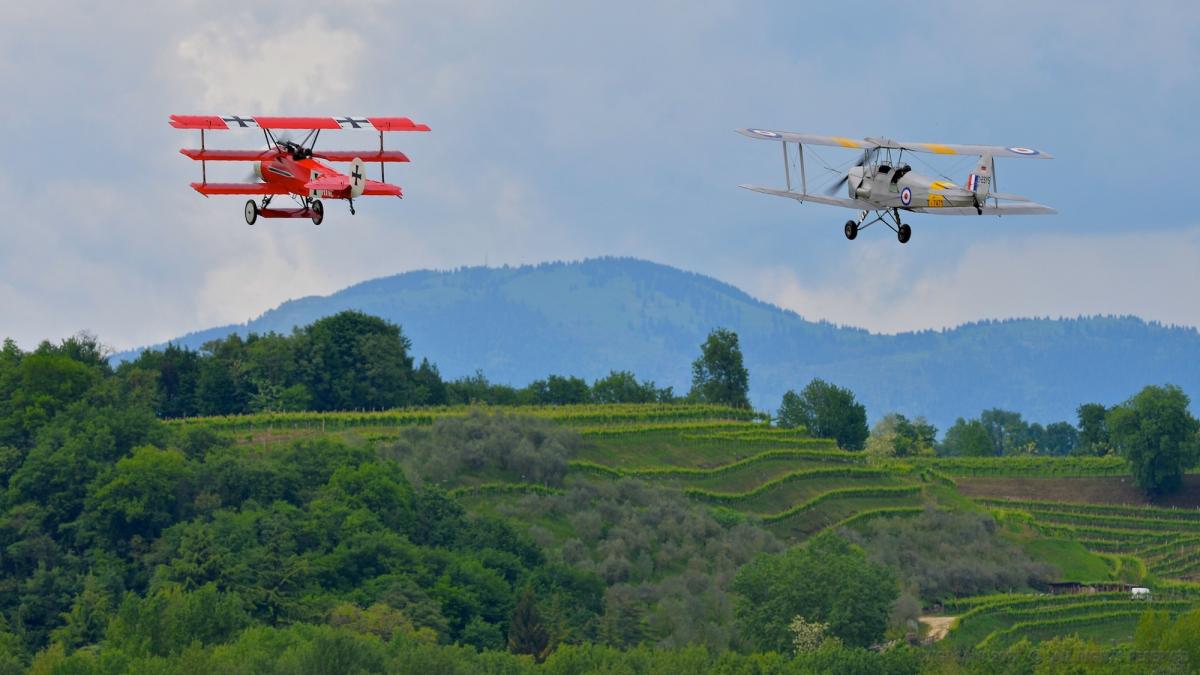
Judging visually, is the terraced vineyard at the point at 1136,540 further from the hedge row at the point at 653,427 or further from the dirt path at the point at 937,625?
the dirt path at the point at 937,625

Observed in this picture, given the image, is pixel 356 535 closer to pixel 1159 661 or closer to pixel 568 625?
pixel 568 625

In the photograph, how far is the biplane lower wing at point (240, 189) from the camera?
77250 millimetres

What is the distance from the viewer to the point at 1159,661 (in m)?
124

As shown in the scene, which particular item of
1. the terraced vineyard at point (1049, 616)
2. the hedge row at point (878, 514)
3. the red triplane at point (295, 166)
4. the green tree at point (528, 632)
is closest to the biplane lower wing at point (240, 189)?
the red triplane at point (295, 166)

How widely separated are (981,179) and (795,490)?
3634 inches

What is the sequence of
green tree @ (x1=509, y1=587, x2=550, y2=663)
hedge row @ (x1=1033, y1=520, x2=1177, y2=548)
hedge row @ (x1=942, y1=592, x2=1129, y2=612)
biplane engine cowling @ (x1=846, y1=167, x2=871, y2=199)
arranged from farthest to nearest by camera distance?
hedge row @ (x1=1033, y1=520, x2=1177, y2=548)
hedge row @ (x1=942, y1=592, x2=1129, y2=612)
green tree @ (x1=509, y1=587, x2=550, y2=663)
biplane engine cowling @ (x1=846, y1=167, x2=871, y2=199)

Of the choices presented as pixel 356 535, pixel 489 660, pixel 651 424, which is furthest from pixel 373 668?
pixel 651 424

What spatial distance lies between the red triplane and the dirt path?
73433 mm

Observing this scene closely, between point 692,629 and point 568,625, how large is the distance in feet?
25.8

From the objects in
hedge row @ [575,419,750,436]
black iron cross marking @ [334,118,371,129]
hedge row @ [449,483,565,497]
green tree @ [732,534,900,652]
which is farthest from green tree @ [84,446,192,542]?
black iron cross marking @ [334,118,371,129]

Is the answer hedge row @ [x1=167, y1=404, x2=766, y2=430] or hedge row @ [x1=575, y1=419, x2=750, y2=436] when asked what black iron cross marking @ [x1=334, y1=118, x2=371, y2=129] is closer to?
hedge row @ [x1=167, y1=404, x2=766, y2=430]

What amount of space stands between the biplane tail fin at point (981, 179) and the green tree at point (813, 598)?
2195 inches

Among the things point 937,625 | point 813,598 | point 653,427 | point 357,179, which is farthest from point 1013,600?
point 357,179

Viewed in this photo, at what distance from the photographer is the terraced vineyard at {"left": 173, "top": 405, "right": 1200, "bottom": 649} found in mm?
155625
